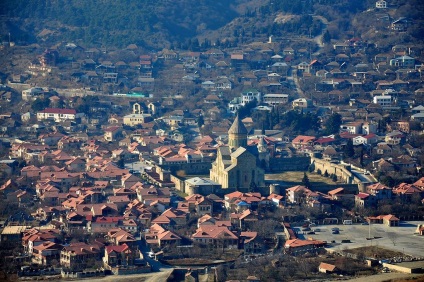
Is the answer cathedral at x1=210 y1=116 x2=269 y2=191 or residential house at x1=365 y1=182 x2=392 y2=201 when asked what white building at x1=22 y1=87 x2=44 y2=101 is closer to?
cathedral at x1=210 y1=116 x2=269 y2=191

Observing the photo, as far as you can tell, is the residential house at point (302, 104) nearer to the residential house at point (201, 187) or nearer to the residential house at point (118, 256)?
the residential house at point (201, 187)

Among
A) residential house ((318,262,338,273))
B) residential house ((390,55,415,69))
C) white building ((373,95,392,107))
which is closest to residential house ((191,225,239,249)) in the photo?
residential house ((318,262,338,273))

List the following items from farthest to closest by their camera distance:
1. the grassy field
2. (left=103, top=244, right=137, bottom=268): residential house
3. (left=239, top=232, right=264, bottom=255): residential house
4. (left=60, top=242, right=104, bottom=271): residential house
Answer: the grassy field → (left=239, top=232, right=264, bottom=255): residential house → (left=103, top=244, right=137, bottom=268): residential house → (left=60, top=242, right=104, bottom=271): residential house

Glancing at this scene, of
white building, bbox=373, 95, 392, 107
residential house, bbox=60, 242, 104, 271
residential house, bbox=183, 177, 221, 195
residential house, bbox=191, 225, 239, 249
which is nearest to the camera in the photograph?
residential house, bbox=60, 242, 104, 271

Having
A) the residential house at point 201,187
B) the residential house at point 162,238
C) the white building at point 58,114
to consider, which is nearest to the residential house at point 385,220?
the residential house at point 201,187

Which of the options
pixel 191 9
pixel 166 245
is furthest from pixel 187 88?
pixel 166 245

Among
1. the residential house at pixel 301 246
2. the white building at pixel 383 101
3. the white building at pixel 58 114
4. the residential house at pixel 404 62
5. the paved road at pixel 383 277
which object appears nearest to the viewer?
the paved road at pixel 383 277

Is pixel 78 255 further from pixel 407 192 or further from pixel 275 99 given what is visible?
pixel 275 99

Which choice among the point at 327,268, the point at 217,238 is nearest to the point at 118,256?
the point at 217,238
